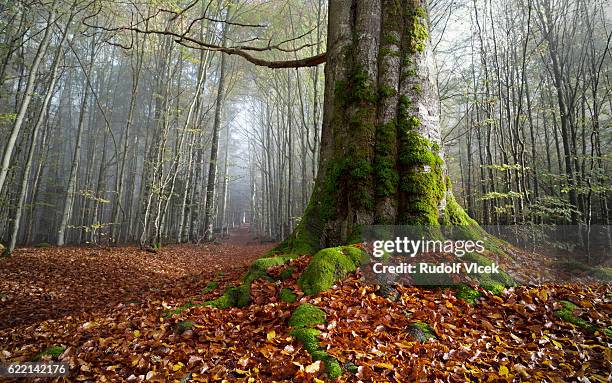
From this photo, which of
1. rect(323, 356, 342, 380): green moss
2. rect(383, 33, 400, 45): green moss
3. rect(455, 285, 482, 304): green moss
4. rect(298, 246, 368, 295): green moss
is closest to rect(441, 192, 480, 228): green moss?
rect(455, 285, 482, 304): green moss

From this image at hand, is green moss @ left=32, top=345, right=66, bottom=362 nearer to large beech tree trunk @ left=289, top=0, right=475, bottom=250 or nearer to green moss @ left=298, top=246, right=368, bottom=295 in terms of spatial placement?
green moss @ left=298, top=246, right=368, bottom=295

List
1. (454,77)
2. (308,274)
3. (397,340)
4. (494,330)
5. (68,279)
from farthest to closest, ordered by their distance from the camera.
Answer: (454,77), (68,279), (308,274), (494,330), (397,340)

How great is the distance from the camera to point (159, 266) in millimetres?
8211

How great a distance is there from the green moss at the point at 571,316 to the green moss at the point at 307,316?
2.14m

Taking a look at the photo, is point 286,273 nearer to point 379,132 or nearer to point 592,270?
point 379,132

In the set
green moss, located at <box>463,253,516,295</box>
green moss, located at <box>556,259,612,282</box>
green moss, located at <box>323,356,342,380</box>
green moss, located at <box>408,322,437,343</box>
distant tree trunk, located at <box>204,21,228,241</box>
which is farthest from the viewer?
distant tree trunk, located at <box>204,21,228,241</box>

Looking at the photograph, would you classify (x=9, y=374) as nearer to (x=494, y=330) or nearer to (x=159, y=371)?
(x=159, y=371)

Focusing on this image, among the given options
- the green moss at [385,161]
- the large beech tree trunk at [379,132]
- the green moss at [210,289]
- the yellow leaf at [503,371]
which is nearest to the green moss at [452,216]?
the large beech tree trunk at [379,132]

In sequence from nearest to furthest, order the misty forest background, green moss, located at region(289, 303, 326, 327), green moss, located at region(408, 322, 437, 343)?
green moss, located at region(408, 322, 437, 343)
green moss, located at region(289, 303, 326, 327)
the misty forest background

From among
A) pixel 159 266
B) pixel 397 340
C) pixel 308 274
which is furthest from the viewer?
pixel 159 266

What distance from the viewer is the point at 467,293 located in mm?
2998

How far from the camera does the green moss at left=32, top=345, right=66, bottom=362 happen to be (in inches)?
105

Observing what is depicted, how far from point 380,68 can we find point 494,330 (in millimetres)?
3308

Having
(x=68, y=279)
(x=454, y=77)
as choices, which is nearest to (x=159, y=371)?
(x=68, y=279)
